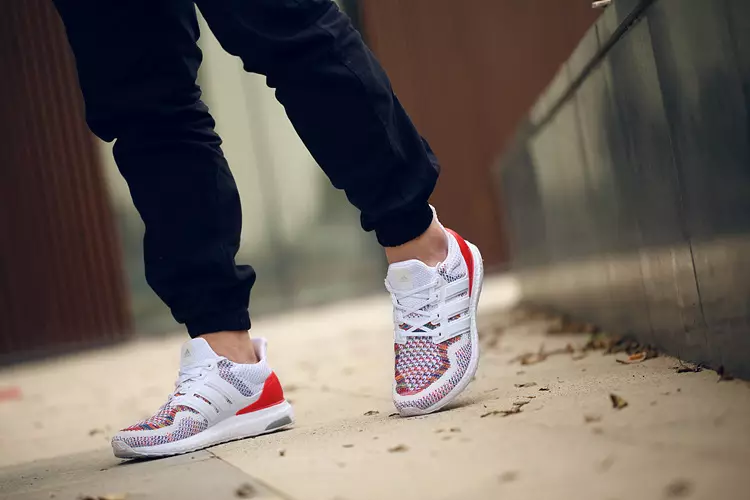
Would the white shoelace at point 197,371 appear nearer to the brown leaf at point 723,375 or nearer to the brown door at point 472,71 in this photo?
the brown leaf at point 723,375

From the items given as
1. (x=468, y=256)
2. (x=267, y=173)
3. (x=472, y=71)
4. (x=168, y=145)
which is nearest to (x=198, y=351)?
(x=168, y=145)

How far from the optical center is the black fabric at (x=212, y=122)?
3.32ft

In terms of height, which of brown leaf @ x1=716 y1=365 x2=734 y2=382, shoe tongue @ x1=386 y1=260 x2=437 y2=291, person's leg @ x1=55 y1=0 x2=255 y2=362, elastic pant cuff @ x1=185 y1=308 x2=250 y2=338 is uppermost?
person's leg @ x1=55 y1=0 x2=255 y2=362

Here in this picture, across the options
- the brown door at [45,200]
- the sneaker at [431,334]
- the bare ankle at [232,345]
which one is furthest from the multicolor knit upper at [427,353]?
the brown door at [45,200]

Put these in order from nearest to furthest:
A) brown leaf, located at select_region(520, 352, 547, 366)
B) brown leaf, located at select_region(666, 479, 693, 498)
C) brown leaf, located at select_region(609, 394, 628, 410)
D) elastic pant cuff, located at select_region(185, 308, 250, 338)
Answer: brown leaf, located at select_region(666, 479, 693, 498) < brown leaf, located at select_region(609, 394, 628, 410) < elastic pant cuff, located at select_region(185, 308, 250, 338) < brown leaf, located at select_region(520, 352, 547, 366)

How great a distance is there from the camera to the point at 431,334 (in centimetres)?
113

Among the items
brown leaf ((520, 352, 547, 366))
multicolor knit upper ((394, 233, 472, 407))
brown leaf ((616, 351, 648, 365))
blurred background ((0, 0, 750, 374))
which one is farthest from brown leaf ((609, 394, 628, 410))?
blurred background ((0, 0, 750, 374))

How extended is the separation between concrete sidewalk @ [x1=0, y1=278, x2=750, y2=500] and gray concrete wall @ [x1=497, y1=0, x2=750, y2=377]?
89 mm

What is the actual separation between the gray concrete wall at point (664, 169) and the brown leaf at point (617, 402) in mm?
161

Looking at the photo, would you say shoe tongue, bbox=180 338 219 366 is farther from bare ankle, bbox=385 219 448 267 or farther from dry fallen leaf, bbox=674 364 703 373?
dry fallen leaf, bbox=674 364 703 373

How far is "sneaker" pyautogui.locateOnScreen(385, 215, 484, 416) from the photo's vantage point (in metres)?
1.10

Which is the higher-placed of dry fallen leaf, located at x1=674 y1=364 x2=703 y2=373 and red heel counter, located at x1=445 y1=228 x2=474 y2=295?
red heel counter, located at x1=445 y1=228 x2=474 y2=295

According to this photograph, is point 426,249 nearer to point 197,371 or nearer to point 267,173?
point 197,371

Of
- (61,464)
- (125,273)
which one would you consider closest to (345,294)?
(125,273)
